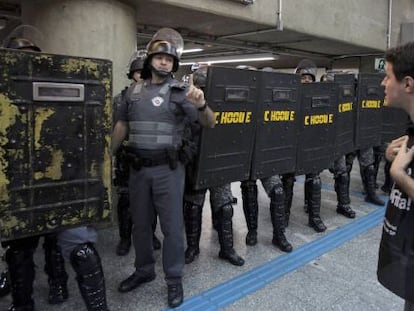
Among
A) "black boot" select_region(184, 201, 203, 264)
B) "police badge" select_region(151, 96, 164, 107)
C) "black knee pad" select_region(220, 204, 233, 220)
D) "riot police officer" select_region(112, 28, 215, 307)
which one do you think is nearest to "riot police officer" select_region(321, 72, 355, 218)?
"black knee pad" select_region(220, 204, 233, 220)

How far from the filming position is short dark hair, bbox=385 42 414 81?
1029 mm

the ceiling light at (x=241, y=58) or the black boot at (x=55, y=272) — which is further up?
the ceiling light at (x=241, y=58)

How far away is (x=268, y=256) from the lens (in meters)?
2.68

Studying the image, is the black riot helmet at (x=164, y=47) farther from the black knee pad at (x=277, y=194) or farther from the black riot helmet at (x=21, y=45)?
the black knee pad at (x=277, y=194)

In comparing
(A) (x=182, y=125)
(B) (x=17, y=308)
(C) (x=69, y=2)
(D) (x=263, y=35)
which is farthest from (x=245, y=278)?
(D) (x=263, y=35)

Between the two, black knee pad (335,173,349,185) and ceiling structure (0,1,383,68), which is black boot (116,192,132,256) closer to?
ceiling structure (0,1,383,68)

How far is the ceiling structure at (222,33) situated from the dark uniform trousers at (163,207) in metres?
1.80

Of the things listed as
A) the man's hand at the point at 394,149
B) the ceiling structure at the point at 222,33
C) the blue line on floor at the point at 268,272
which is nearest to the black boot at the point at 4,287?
the blue line on floor at the point at 268,272

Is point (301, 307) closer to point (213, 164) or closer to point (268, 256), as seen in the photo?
point (268, 256)

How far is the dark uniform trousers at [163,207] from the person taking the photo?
1969mm

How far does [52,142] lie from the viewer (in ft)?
4.60

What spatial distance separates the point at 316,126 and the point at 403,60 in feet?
6.64

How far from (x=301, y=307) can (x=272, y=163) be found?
3.54 ft

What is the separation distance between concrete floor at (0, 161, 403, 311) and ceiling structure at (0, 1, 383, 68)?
6.90 ft
